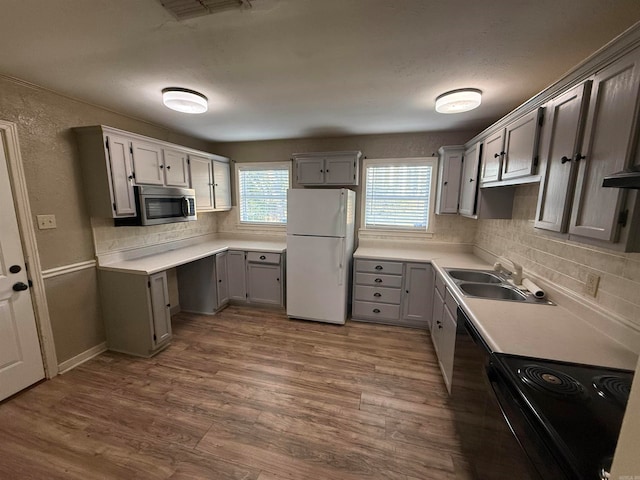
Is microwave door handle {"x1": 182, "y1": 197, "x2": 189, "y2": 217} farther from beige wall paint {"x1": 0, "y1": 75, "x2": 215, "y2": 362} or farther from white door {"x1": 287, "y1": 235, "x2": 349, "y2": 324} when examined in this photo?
white door {"x1": 287, "y1": 235, "x2": 349, "y2": 324}

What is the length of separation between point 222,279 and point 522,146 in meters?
3.57

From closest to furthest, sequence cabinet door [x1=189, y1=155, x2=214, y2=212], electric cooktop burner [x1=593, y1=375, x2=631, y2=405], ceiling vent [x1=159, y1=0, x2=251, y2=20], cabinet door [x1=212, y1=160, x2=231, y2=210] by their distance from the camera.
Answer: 1. electric cooktop burner [x1=593, y1=375, x2=631, y2=405]
2. ceiling vent [x1=159, y1=0, x2=251, y2=20]
3. cabinet door [x1=189, y1=155, x2=214, y2=212]
4. cabinet door [x1=212, y1=160, x2=231, y2=210]

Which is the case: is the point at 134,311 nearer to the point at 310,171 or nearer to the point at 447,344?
the point at 310,171

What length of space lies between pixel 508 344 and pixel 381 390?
1.27 m

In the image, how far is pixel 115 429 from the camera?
1.79 metres

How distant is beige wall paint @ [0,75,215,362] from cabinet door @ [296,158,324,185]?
6.95 ft

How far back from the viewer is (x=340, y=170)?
136 inches

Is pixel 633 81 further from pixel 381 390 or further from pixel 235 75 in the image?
pixel 381 390

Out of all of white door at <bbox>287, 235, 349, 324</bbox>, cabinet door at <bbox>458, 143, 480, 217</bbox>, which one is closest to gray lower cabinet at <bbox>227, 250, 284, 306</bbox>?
white door at <bbox>287, 235, 349, 324</bbox>

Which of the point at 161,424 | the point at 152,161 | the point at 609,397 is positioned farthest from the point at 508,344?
the point at 152,161

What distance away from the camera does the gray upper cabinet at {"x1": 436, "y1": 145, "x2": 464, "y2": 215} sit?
10.0 ft

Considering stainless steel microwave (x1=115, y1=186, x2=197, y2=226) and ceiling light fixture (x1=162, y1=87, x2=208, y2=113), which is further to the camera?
stainless steel microwave (x1=115, y1=186, x2=197, y2=226)

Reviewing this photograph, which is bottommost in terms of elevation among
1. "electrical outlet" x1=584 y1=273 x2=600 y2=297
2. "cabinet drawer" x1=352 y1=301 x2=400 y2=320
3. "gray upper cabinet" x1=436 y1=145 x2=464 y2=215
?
"cabinet drawer" x1=352 y1=301 x2=400 y2=320

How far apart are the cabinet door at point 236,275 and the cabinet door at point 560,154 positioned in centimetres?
330
